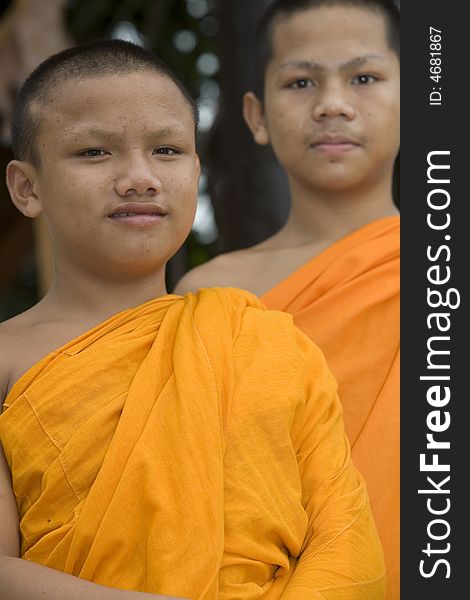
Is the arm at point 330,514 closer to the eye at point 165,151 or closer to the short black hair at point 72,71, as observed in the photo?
the eye at point 165,151

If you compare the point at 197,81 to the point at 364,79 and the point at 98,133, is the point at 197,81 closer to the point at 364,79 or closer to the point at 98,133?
the point at 364,79

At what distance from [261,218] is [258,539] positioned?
104 inches

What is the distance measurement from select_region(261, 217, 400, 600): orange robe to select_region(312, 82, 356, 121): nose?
33cm

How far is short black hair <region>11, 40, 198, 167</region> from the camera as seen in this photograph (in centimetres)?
266

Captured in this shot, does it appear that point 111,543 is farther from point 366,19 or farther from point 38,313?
point 366,19

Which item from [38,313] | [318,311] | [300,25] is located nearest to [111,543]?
[38,313]

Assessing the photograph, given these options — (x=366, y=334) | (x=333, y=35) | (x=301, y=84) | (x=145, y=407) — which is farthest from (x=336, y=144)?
Result: (x=145, y=407)

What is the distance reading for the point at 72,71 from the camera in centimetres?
266

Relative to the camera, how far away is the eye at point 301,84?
3391 mm

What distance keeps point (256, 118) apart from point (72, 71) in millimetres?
1121

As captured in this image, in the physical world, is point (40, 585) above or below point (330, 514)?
below

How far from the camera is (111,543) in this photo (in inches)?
93.3

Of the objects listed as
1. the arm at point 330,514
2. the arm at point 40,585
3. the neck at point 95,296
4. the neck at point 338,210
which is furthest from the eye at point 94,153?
the neck at point 338,210

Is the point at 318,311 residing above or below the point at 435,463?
above
